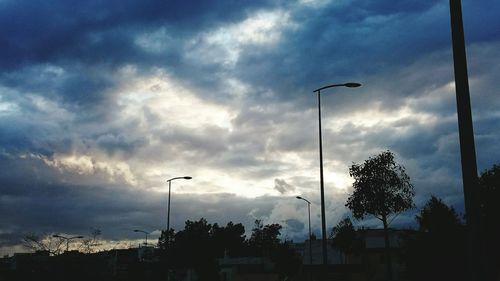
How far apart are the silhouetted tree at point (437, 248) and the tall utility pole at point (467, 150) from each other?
115ft

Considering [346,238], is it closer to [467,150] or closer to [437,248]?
[437,248]

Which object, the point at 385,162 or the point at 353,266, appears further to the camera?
the point at 353,266

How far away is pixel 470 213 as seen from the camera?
790 centimetres

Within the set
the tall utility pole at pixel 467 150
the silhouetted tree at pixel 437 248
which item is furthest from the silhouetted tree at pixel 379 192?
the tall utility pole at pixel 467 150

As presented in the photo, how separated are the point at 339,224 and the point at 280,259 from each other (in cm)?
1195

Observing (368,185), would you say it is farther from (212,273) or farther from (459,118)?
(459,118)

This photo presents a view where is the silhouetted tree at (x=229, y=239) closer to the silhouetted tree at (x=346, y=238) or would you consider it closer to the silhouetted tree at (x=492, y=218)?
the silhouetted tree at (x=346, y=238)

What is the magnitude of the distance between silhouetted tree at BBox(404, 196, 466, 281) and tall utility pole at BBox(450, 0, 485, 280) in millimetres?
34949

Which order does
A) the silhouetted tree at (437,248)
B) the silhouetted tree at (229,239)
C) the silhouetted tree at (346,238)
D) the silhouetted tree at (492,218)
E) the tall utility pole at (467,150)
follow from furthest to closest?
1. the silhouetted tree at (229,239)
2. the silhouetted tree at (346,238)
3. the silhouetted tree at (437,248)
4. the silhouetted tree at (492,218)
5. the tall utility pole at (467,150)

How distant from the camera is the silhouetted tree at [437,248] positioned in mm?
40281

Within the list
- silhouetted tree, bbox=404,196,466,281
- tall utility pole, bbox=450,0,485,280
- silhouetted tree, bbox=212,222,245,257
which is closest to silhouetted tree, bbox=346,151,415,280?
silhouetted tree, bbox=404,196,466,281

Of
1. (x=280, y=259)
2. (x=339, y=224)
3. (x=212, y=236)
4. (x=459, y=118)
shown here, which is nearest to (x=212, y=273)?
(x=280, y=259)

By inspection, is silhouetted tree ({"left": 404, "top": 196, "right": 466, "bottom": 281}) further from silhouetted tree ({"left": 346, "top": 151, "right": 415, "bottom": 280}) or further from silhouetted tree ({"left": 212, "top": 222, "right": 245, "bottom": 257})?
silhouetted tree ({"left": 212, "top": 222, "right": 245, "bottom": 257})

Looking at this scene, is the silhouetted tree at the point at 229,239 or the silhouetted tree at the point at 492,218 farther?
the silhouetted tree at the point at 229,239
